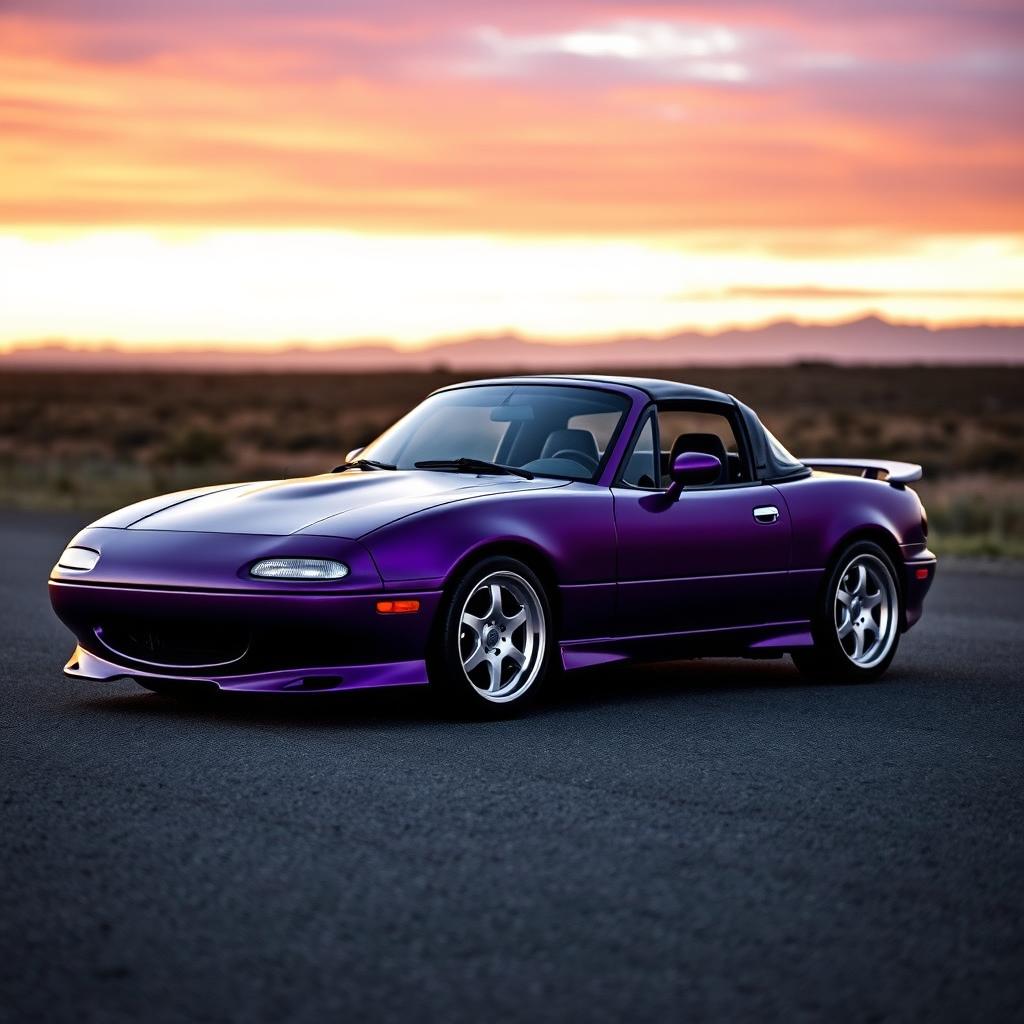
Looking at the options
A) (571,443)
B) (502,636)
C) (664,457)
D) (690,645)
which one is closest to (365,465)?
(571,443)

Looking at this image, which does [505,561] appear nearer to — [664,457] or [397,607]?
[397,607]

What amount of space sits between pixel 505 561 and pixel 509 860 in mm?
2792

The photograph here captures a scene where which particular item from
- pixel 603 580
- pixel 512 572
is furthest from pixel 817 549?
pixel 512 572

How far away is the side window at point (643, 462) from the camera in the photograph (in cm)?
888

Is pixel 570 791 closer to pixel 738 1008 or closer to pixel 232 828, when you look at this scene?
pixel 232 828

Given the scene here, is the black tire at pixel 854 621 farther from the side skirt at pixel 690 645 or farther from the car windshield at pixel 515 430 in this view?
the car windshield at pixel 515 430

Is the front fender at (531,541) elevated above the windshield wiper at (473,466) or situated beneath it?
situated beneath

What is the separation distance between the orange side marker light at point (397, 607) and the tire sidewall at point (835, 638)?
2.88m

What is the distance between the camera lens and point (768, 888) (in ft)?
16.4

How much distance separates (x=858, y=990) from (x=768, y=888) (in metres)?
0.91

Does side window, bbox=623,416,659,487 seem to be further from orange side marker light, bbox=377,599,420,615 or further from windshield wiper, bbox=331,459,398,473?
orange side marker light, bbox=377,599,420,615

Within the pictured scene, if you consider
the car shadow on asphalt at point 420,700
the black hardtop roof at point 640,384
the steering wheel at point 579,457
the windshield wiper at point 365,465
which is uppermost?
the black hardtop roof at point 640,384

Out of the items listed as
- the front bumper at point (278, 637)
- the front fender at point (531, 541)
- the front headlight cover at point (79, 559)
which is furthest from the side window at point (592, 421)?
the front headlight cover at point (79, 559)

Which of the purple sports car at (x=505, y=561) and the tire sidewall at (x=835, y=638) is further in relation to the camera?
the tire sidewall at (x=835, y=638)
